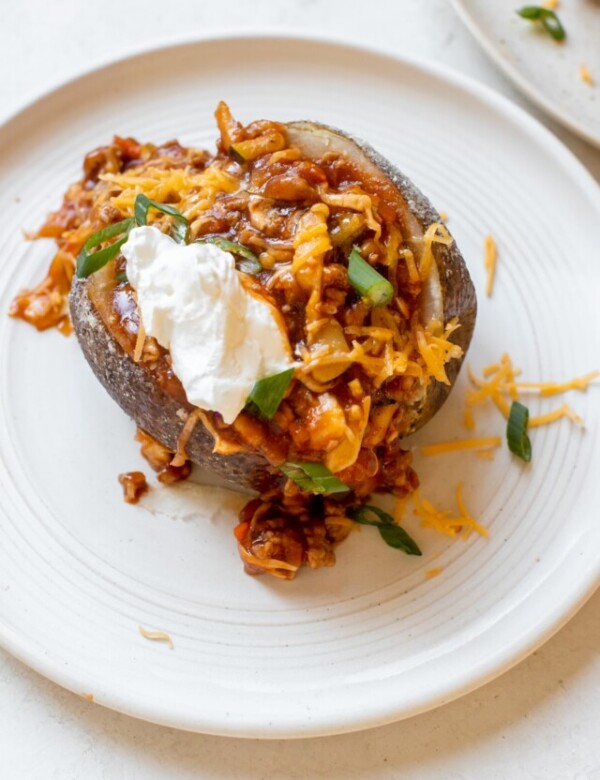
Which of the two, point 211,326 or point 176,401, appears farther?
point 176,401

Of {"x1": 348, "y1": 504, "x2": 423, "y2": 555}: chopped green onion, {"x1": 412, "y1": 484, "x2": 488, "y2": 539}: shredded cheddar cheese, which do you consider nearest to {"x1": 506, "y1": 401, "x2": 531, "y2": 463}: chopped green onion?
{"x1": 412, "y1": 484, "x2": 488, "y2": 539}: shredded cheddar cheese

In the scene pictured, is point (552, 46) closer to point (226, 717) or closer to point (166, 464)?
point (166, 464)


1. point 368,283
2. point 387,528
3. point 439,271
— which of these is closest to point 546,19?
point 439,271

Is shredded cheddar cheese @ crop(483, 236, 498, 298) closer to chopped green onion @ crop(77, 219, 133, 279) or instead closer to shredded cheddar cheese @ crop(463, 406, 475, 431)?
shredded cheddar cheese @ crop(463, 406, 475, 431)

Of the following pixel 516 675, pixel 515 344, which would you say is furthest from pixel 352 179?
pixel 516 675

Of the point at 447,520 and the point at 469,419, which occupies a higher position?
the point at 469,419

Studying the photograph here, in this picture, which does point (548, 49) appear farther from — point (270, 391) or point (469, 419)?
point (270, 391)
